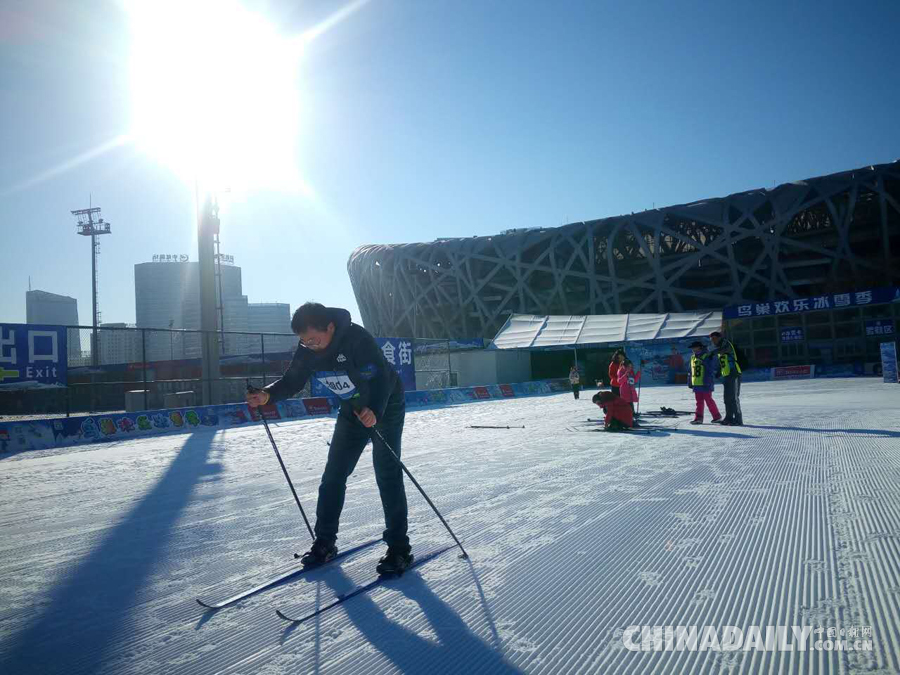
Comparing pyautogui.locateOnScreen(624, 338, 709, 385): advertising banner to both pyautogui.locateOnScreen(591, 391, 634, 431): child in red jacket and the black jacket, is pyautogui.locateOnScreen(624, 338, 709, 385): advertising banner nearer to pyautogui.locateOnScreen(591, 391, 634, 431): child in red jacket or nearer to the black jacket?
pyautogui.locateOnScreen(591, 391, 634, 431): child in red jacket

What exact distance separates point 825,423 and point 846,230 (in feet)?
131

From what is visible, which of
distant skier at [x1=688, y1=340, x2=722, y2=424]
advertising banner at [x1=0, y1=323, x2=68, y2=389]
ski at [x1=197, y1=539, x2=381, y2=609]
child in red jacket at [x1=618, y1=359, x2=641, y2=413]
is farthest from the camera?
advertising banner at [x1=0, y1=323, x2=68, y2=389]

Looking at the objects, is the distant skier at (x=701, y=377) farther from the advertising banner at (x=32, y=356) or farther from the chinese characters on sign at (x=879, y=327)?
the chinese characters on sign at (x=879, y=327)

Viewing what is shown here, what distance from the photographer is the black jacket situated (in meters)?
3.35

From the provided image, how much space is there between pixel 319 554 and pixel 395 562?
0.53 meters

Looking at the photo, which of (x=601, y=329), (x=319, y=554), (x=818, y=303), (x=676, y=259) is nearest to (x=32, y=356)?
(x=319, y=554)

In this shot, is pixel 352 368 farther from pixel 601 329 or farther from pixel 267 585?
pixel 601 329

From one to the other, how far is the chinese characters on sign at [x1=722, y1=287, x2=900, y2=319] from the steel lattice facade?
7566 millimetres

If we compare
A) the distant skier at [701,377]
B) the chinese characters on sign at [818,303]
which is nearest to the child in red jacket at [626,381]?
the distant skier at [701,377]

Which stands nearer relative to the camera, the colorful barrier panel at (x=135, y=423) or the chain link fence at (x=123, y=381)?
the colorful barrier panel at (x=135, y=423)

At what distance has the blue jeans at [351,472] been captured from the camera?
11.5 ft

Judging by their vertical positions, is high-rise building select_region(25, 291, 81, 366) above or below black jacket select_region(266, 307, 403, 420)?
above

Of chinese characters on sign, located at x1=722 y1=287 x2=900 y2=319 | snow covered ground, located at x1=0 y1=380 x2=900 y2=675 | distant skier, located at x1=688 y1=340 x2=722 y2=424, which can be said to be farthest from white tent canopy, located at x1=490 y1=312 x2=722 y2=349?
snow covered ground, located at x1=0 y1=380 x2=900 y2=675

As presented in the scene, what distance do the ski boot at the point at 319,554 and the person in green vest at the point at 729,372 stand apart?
8.24 meters
